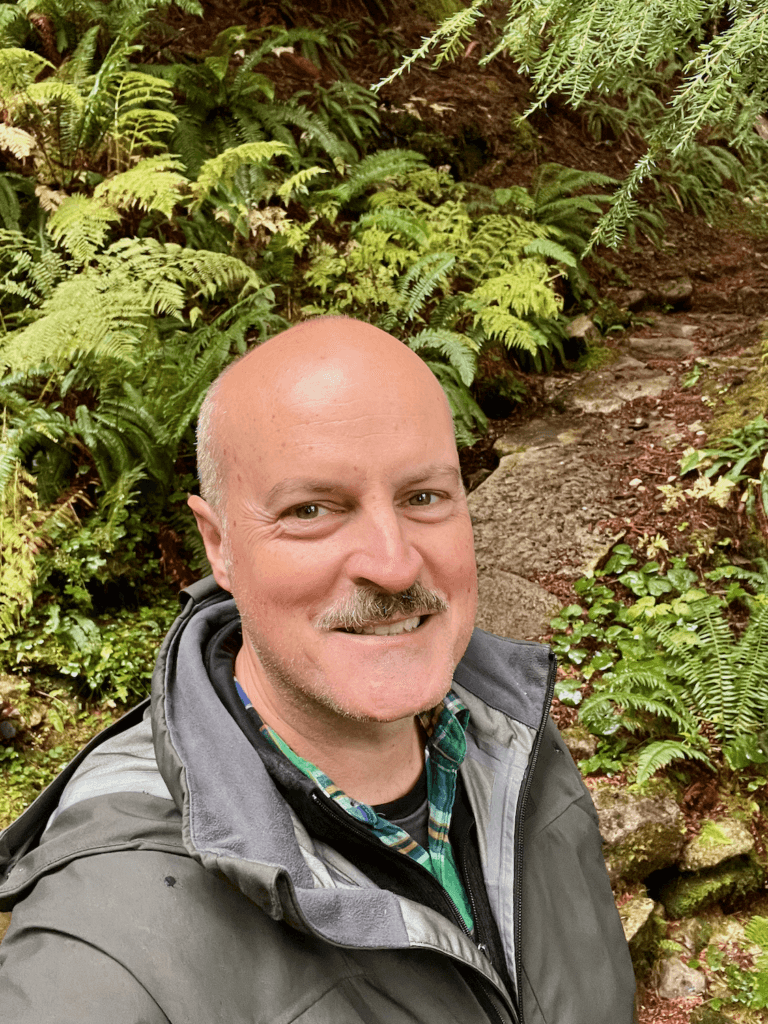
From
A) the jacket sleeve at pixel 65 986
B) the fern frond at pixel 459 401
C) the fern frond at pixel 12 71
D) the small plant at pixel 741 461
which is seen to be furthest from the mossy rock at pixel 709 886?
the fern frond at pixel 12 71

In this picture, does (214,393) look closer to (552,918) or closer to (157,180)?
(552,918)

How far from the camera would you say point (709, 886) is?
3859 mm

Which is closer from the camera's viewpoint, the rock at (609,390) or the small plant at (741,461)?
the small plant at (741,461)

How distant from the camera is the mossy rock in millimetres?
3852

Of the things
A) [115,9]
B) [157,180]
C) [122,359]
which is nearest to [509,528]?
[122,359]

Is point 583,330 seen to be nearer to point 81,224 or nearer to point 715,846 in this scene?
point 81,224

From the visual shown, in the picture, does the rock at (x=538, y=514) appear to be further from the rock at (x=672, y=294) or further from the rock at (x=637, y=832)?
the rock at (x=672, y=294)

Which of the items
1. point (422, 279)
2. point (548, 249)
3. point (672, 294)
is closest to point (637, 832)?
point (422, 279)

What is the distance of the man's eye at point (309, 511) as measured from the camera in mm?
1718

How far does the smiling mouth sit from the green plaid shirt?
0.32m

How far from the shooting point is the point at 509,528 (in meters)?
5.41

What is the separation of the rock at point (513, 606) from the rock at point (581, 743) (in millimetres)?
652

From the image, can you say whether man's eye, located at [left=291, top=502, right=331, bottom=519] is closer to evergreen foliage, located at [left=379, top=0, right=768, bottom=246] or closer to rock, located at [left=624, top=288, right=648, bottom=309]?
evergreen foliage, located at [left=379, top=0, right=768, bottom=246]

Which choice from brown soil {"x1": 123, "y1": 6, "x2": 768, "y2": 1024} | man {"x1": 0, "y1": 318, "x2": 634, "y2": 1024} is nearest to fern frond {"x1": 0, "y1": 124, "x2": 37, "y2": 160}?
brown soil {"x1": 123, "y1": 6, "x2": 768, "y2": 1024}
